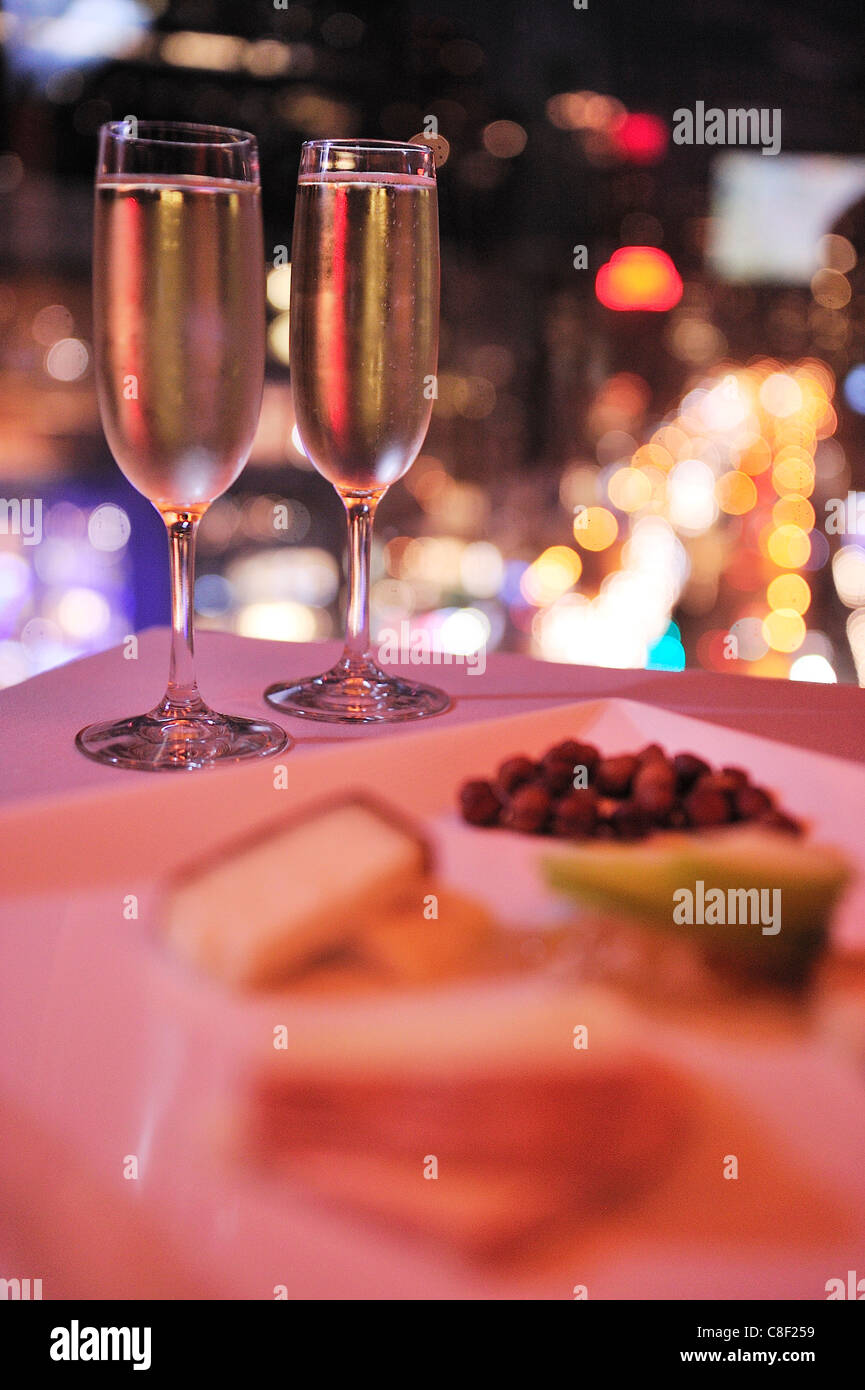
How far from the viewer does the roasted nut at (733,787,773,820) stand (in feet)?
1.64

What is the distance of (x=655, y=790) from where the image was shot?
507 millimetres

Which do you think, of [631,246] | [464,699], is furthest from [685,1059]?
[631,246]

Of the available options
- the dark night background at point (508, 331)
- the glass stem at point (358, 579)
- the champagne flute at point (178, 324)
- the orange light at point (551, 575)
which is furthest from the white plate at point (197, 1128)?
the orange light at point (551, 575)

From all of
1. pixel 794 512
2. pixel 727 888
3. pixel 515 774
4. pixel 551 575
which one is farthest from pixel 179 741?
pixel 794 512

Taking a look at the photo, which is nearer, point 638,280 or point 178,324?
point 178,324

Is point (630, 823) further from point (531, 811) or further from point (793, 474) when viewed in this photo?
point (793, 474)

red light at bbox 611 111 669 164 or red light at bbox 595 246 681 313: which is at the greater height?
red light at bbox 611 111 669 164

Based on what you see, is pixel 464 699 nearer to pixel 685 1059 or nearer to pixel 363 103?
pixel 685 1059

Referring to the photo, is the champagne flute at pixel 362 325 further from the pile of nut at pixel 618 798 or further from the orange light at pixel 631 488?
the orange light at pixel 631 488

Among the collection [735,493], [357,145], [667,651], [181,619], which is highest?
[357,145]

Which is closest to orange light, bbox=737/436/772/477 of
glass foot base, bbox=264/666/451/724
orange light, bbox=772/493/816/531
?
orange light, bbox=772/493/816/531

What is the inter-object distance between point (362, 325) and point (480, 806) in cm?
29

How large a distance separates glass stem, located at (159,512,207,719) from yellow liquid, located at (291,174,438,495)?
0.11 metres

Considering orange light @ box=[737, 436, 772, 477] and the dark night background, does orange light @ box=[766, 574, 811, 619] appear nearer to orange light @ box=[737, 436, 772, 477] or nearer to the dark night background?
the dark night background
